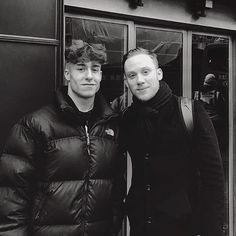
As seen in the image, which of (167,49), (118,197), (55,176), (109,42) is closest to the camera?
(55,176)

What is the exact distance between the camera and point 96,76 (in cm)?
318

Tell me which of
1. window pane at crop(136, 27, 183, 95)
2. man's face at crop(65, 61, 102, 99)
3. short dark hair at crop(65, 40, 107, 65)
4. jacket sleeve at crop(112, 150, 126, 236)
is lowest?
jacket sleeve at crop(112, 150, 126, 236)

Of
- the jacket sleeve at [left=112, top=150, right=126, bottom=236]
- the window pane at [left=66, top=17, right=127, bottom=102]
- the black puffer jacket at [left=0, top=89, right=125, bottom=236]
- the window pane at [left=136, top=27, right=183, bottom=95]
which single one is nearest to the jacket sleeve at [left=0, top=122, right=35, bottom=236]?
the black puffer jacket at [left=0, top=89, right=125, bottom=236]

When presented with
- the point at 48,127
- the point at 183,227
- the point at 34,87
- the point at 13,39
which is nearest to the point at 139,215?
the point at 183,227

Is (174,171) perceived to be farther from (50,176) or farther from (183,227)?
(50,176)

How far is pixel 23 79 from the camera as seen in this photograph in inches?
149

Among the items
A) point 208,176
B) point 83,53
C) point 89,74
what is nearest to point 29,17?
point 83,53

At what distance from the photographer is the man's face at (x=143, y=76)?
10.5 ft

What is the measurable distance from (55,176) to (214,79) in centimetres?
332

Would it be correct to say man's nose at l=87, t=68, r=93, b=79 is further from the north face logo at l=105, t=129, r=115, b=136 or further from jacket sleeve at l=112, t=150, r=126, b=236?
jacket sleeve at l=112, t=150, r=126, b=236

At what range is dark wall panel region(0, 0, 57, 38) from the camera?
3730 millimetres

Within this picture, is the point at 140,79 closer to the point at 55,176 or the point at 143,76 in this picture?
the point at 143,76

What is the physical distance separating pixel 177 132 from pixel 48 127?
0.93 metres

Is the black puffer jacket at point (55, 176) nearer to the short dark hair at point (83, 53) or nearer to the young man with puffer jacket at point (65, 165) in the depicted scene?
the young man with puffer jacket at point (65, 165)
